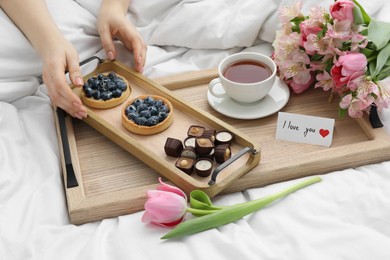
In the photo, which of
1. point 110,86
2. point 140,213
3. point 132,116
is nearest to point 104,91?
point 110,86

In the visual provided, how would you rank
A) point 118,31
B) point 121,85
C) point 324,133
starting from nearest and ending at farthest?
point 324,133
point 121,85
point 118,31

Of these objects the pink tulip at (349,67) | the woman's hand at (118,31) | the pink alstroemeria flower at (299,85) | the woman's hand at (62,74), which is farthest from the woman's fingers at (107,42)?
the pink tulip at (349,67)

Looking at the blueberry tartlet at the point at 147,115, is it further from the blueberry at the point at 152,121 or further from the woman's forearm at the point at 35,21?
the woman's forearm at the point at 35,21

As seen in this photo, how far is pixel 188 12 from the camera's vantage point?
144 centimetres

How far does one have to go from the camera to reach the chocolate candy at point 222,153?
1.08 m

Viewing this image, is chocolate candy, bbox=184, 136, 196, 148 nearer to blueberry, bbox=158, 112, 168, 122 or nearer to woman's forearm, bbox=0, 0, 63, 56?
blueberry, bbox=158, 112, 168, 122

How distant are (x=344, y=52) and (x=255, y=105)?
235 mm

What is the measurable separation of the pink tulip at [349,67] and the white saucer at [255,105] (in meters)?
0.15

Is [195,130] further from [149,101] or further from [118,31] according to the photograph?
[118,31]

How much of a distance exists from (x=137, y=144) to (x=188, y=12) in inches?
18.7

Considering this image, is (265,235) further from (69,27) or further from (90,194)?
(69,27)

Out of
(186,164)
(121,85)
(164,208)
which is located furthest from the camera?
(121,85)

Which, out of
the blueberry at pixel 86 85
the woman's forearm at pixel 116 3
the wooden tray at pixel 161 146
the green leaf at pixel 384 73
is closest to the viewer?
the wooden tray at pixel 161 146

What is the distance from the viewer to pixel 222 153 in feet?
3.52
